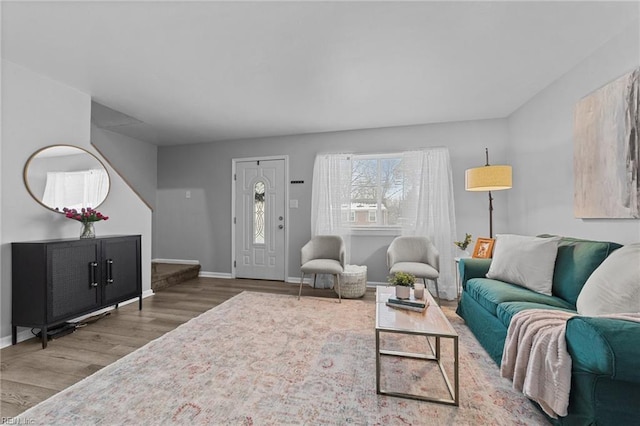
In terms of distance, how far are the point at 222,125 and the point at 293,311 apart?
286 centimetres

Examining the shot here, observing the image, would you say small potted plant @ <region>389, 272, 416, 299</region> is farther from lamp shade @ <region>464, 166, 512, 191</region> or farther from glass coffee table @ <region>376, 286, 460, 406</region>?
lamp shade @ <region>464, 166, 512, 191</region>

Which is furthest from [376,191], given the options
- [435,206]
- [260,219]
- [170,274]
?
[170,274]

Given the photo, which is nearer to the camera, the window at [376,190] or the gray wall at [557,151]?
the gray wall at [557,151]

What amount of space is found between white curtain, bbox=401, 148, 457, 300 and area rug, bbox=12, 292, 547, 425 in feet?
4.56

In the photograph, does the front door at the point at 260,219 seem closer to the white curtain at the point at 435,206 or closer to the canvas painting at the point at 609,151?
the white curtain at the point at 435,206

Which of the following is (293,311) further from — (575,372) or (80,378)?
(575,372)

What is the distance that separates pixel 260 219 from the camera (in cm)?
477

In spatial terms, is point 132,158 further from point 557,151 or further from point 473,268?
point 557,151

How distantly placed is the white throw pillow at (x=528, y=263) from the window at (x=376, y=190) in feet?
5.70

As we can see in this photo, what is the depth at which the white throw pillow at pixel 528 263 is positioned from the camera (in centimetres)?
217

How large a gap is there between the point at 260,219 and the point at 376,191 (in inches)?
79.1

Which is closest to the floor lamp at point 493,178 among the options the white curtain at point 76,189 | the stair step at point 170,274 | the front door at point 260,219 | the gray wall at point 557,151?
the gray wall at point 557,151

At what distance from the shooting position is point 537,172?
3.11 meters

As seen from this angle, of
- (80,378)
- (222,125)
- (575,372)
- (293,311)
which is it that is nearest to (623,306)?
(575,372)
